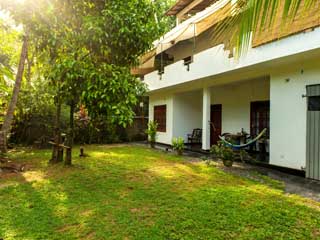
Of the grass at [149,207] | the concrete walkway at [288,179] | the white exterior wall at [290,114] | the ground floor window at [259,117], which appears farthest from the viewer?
the ground floor window at [259,117]

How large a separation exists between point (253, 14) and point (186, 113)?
14.8m

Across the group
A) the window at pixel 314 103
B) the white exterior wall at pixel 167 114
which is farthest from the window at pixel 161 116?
the window at pixel 314 103

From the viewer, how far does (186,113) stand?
54.4 ft

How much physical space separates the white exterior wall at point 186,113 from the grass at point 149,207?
25.8 feet

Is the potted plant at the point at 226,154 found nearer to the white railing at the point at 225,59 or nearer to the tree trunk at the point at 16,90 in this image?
the white railing at the point at 225,59

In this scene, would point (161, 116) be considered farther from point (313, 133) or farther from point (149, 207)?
point (149, 207)

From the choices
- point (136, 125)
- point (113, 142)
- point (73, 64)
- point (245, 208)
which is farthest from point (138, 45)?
point (136, 125)

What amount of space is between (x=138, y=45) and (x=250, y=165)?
239 inches

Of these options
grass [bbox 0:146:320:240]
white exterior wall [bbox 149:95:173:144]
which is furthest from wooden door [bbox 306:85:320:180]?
white exterior wall [bbox 149:95:173:144]

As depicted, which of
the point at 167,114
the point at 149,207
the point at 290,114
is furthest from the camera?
the point at 167,114

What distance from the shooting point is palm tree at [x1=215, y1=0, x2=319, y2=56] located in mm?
1720

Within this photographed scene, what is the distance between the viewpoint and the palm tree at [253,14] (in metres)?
1.72

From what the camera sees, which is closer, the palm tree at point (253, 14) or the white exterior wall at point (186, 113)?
the palm tree at point (253, 14)

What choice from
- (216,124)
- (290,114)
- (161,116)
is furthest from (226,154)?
(161,116)
